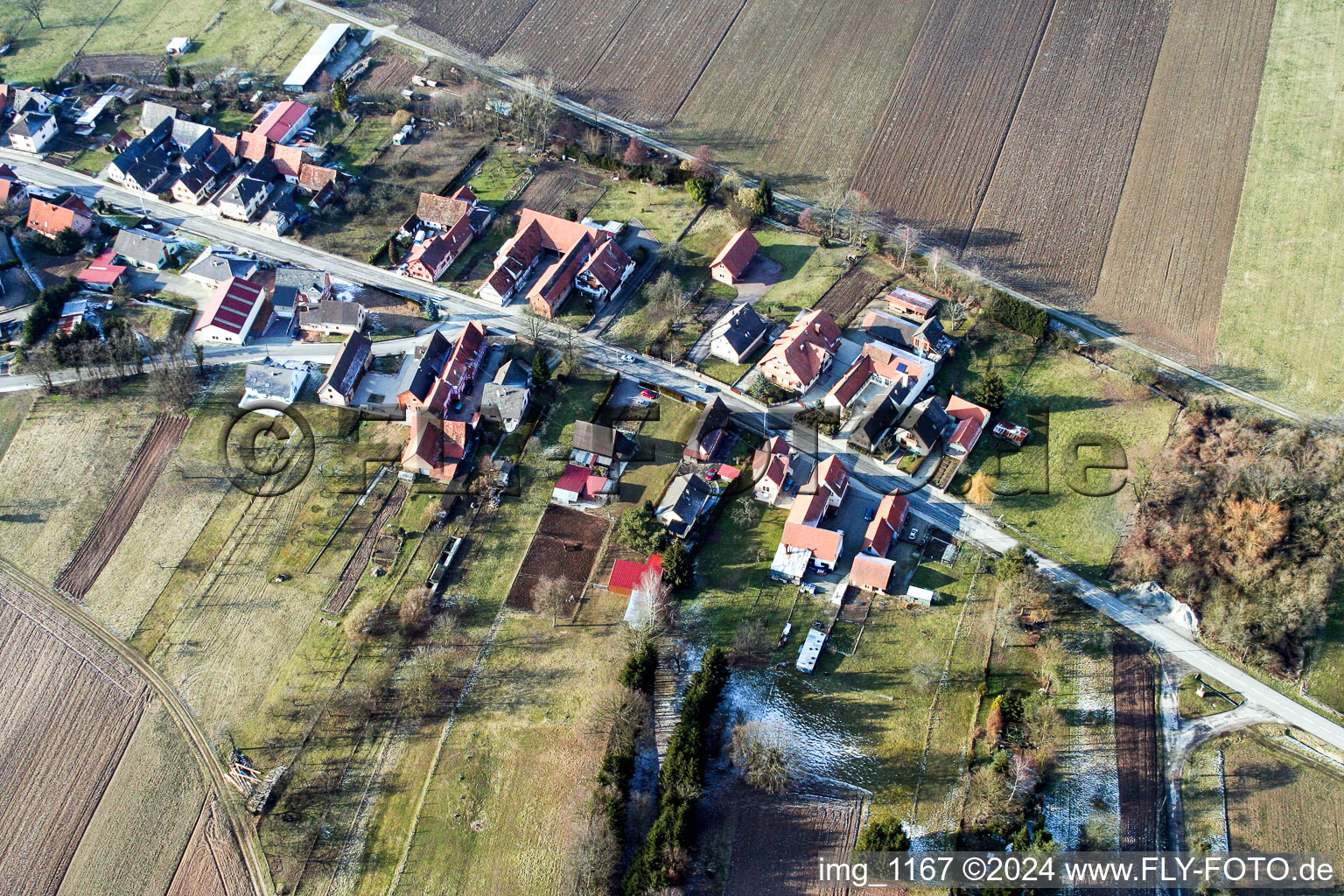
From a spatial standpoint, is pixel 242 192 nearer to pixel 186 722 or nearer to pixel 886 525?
pixel 186 722

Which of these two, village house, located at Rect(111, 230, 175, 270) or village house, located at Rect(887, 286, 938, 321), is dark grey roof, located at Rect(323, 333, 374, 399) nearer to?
village house, located at Rect(111, 230, 175, 270)

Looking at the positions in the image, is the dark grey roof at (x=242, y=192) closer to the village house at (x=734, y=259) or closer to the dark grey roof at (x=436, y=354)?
the dark grey roof at (x=436, y=354)

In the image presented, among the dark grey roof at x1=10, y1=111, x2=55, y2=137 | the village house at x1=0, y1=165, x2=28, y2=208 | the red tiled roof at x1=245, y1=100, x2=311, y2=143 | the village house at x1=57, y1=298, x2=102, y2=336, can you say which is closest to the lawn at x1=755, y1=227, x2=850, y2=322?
→ the red tiled roof at x1=245, y1=100, x2=311, y2=143

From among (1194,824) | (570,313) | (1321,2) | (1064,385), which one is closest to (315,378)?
(570,313)

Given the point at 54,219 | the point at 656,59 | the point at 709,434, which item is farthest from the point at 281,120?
the point at 709,434

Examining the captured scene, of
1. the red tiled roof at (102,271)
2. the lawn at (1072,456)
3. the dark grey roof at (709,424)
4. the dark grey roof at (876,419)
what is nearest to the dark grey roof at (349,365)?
the red tiled roof at (102,271)

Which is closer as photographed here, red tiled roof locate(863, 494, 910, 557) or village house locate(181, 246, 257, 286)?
red tiled roof locate(863, 494, 910, 557)

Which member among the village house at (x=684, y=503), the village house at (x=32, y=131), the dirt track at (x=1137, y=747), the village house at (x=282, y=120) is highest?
the village house at (x=32, y=131)
